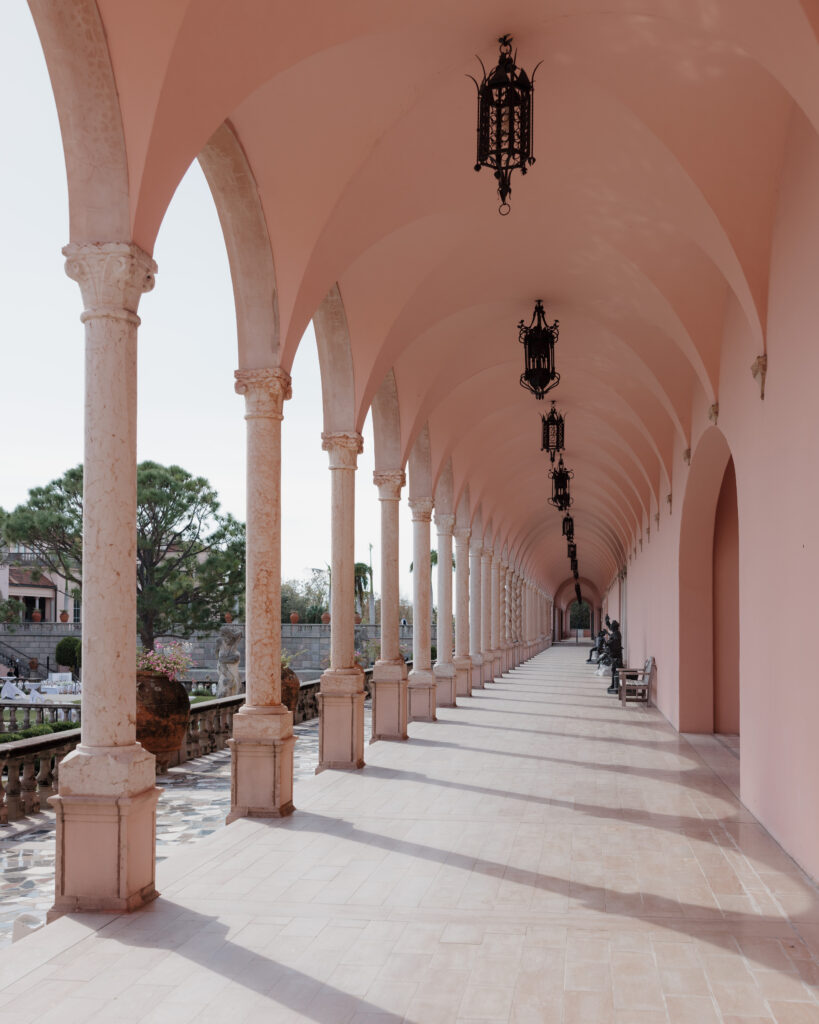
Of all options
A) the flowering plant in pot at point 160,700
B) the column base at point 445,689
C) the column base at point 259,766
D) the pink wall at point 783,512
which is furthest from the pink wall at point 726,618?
the column base at point 259,766

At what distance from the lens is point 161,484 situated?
35000 mm

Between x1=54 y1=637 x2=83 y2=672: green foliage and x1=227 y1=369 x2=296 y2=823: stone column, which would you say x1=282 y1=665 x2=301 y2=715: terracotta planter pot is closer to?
x1=227 y1=369 x2=296 y2=823: stone column

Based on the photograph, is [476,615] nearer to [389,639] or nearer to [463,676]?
[463,676]

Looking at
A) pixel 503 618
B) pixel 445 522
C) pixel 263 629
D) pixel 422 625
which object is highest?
pixel 445 522

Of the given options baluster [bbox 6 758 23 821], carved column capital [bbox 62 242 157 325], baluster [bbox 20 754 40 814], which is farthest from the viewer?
baluster [bbox 20 754 40 814]

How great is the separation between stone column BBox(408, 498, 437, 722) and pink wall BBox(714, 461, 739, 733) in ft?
15.8

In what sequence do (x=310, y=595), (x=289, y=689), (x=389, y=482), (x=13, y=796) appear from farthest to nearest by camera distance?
(x=310, y=595) < (x=289, y=689) < (x=389, y=482) < (x=13, y=796)

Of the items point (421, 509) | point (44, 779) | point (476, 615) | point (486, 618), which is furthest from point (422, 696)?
point (486, 618)

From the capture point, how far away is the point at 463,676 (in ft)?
74.4

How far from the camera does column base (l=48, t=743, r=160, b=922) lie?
576 cm

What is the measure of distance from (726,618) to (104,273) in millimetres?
11817

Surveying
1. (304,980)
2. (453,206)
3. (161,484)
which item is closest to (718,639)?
(453,206)

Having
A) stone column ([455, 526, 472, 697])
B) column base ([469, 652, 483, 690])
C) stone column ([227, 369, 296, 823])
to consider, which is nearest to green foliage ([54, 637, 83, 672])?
column base ([469, 652, 483, 690])

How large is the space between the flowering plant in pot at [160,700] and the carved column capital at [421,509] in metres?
7.79
